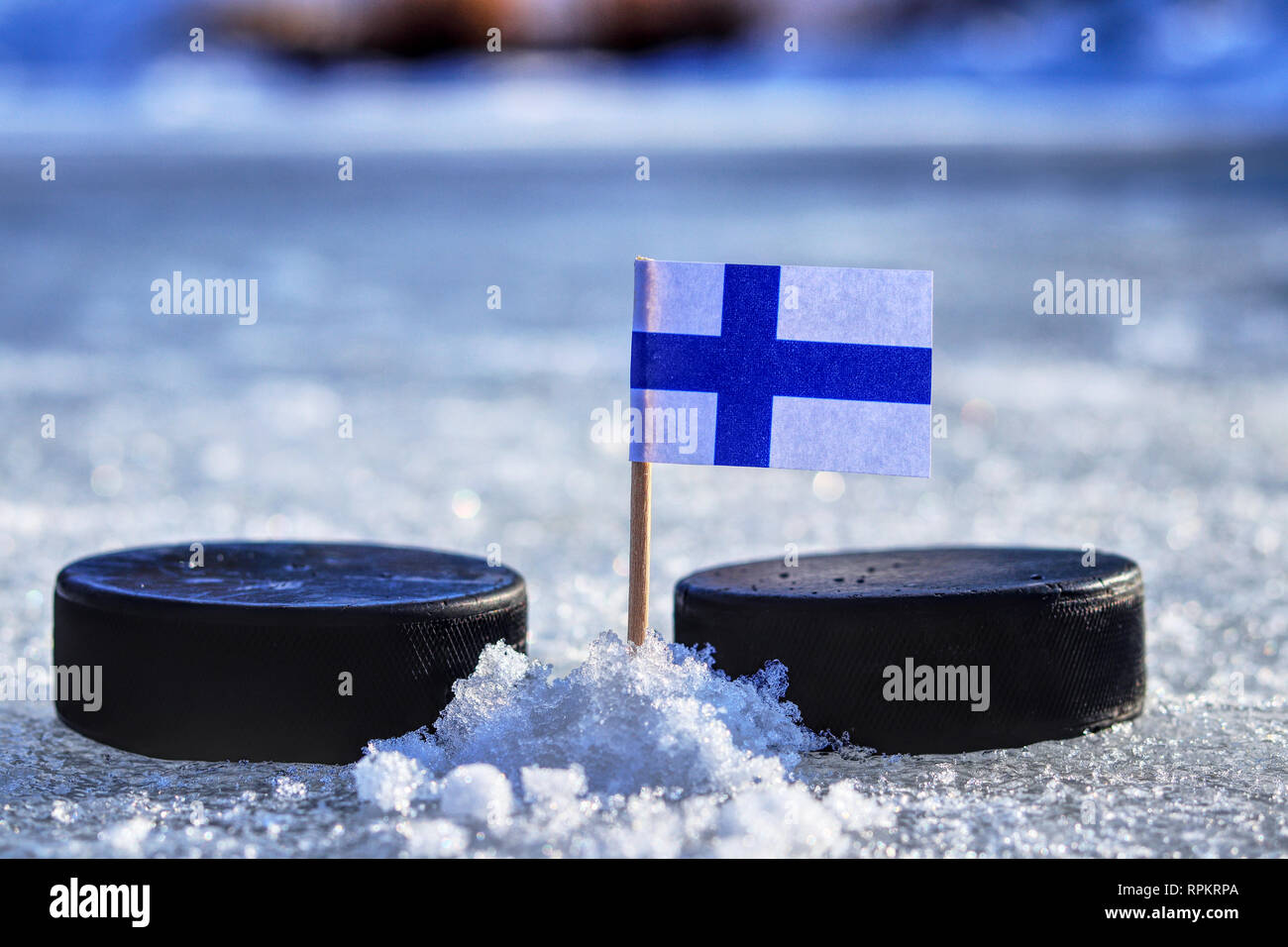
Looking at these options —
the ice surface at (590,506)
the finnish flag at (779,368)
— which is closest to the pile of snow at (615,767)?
the ice surface at (590,506)

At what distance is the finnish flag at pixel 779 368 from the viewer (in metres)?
2.61

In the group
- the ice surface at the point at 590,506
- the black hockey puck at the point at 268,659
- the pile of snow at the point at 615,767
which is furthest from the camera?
the black hockey puck at the point at 268,659

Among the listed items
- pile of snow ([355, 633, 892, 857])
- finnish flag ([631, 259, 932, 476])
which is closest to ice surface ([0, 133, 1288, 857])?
pile of snow ([355, 633, 892, 857])

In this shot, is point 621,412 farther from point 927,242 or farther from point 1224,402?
point 927,242

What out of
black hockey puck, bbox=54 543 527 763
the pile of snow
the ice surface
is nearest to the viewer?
the pile of snow

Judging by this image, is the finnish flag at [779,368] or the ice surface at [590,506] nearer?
the ice surface at [590,506]

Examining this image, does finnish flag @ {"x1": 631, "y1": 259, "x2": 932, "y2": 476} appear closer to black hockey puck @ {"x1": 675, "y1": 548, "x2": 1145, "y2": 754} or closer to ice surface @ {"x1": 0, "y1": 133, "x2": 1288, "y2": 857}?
black hockey puck @ {"x1": 675, "y1": 548, "x2": 1145, "y2": 754}

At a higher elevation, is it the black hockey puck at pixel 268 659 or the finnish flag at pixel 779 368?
the finnish flag at pixel 779 368

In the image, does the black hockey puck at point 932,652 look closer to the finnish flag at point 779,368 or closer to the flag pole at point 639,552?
the flag pole at point 639,552

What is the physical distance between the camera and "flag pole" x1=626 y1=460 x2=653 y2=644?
267 cm

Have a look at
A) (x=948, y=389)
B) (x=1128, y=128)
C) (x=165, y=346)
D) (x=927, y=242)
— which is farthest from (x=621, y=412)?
(x=1128, y=128)

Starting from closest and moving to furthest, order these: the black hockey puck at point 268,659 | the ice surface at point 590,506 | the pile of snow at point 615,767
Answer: the pile of snow at point 615,767
the ice surface at point 590,506
the black hockey puck at point 268,659

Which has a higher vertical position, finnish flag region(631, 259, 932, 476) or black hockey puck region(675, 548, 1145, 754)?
finnish flag region(631, 259, 932, 476)
